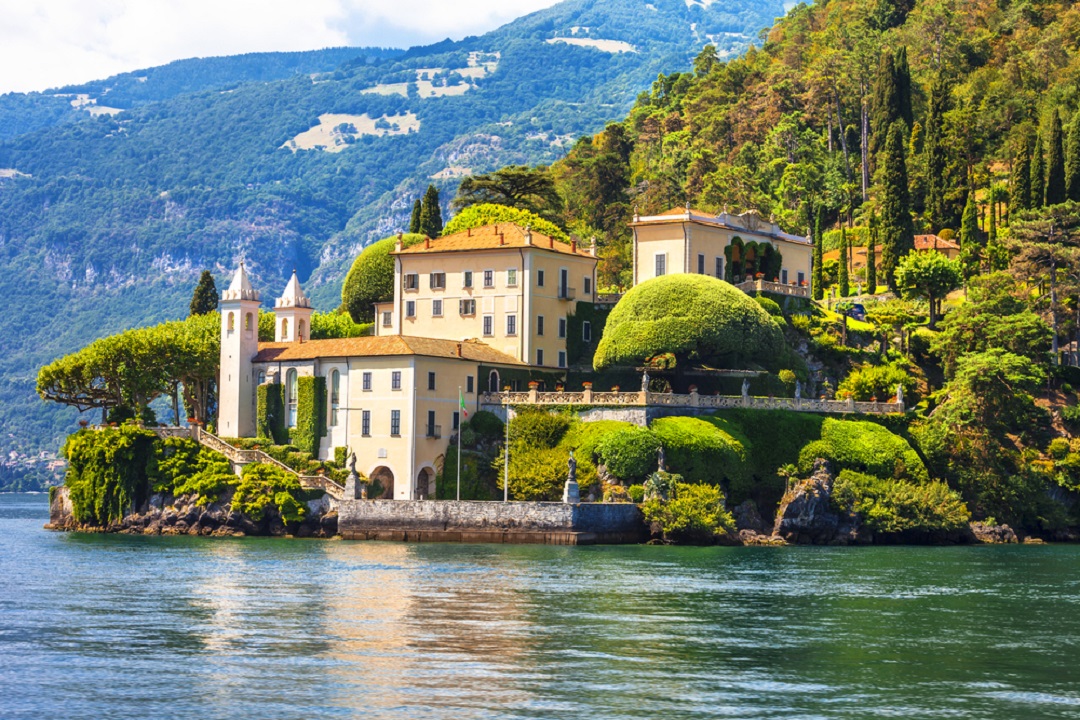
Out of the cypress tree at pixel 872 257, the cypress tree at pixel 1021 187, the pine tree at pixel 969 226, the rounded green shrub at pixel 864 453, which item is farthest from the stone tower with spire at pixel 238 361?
the cypress tree at pixel 1021 187

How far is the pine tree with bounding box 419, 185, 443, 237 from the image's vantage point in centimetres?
11012

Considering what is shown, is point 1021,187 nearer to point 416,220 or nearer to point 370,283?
point 416,220

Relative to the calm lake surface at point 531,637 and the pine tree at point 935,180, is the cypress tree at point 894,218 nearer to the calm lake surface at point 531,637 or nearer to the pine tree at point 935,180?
the pine tree at point 935,180

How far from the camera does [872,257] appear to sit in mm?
105125

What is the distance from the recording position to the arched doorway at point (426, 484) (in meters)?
82.6

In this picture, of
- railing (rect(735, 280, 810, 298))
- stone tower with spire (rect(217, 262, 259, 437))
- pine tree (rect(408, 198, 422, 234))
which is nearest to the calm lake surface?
stone tower with spire (rect(217, 262, 259, 437))

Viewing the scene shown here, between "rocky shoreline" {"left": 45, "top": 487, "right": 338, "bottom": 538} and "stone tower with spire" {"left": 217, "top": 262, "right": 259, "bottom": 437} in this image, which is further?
"stone tower with spire" {"left": 217, "top": 262, "right": 259, "bottom": 437}

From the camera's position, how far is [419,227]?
11138cm

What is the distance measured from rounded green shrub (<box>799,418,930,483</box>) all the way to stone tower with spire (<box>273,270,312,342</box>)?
93.9 ft

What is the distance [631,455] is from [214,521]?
20.7 meters

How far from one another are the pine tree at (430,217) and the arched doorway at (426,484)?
96.8 ft

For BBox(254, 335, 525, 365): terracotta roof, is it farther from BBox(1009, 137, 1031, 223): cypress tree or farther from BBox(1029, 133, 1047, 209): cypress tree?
BBox(1029, 133, 1047, 209): cypress tree

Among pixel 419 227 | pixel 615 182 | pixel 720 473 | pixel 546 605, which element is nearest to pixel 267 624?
pixel 546 605

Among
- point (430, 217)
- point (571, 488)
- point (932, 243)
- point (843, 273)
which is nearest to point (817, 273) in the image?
point (843, 273)
